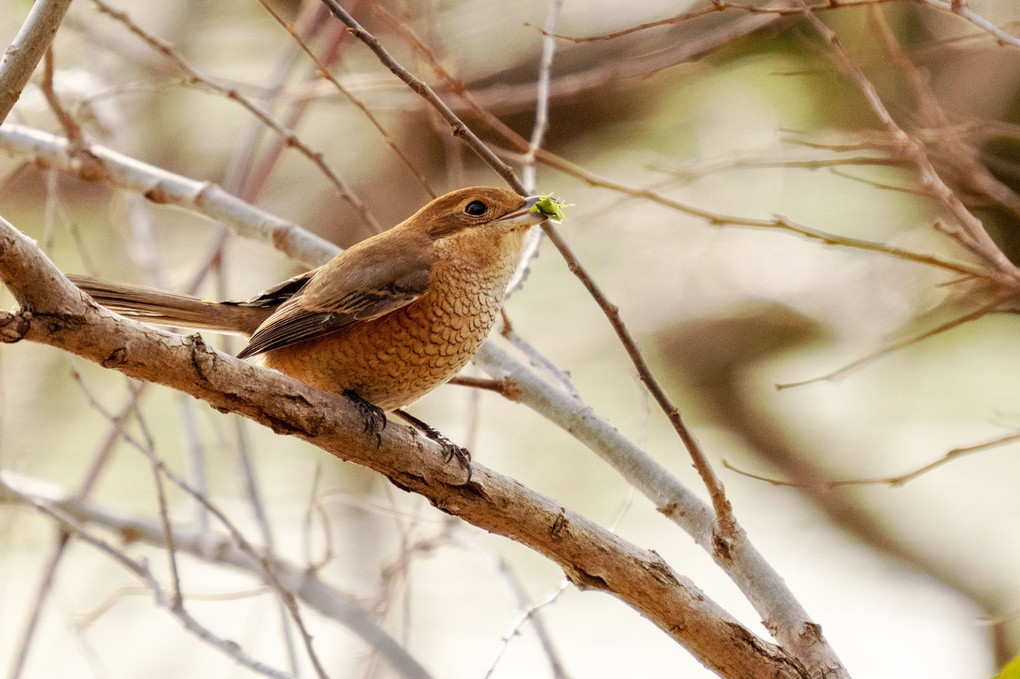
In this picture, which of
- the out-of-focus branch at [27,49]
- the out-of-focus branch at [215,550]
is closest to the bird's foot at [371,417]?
the out-of-focus branch at [215,550]

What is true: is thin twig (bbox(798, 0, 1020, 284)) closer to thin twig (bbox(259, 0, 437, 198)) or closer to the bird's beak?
the bird's beak

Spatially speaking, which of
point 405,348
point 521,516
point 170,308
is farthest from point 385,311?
point 521,516

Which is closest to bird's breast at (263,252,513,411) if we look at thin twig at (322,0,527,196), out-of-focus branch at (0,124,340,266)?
out-of-focus branch at (0,124,340,266)

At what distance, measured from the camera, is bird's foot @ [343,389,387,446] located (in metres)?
3.06

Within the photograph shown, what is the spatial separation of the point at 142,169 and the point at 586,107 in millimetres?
4161

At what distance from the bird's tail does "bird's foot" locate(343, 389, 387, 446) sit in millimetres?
826

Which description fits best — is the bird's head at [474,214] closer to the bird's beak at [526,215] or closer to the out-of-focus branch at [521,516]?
the bird's beak at [526,215]

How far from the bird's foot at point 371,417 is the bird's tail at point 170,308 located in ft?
2.71

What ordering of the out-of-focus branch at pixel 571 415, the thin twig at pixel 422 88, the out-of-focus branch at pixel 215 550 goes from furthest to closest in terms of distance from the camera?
the out-of-focus branch at pixel 215 550, the out-of-focus branch at pixel 571 415, the thin twig at pixel 422 88

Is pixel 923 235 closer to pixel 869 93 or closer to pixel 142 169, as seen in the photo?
pixel 869 93

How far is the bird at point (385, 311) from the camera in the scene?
3.66 m

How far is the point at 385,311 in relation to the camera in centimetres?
366

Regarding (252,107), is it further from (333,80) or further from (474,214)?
(474,214)

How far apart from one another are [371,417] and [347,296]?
0.73 meters
